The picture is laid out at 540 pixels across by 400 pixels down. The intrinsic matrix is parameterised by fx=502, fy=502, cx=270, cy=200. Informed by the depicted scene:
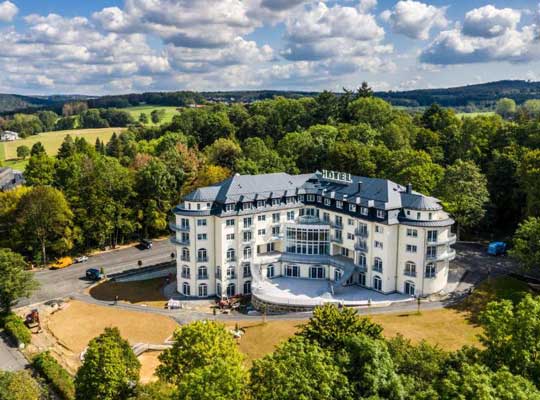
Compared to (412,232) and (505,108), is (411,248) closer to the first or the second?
(412,232)

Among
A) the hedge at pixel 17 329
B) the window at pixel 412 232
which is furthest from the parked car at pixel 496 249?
the hedge at pixel 17 329

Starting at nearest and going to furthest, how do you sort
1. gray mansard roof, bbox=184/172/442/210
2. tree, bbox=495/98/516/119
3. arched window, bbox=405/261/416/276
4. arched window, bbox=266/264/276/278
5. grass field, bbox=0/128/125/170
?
arched window, bbox=405/261/416/276 → gray mansard roof, bbox=184/172/442/210 → arched window, bbox=266/264/276/278 → grass field, bbox=0/128/125/170 → tree, bbox=495/98/516/119

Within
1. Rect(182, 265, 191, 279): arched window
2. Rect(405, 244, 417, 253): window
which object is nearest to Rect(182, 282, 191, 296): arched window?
Rect(182, 265, 191, 279): arched window

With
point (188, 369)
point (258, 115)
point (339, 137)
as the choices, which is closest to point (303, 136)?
point (339, 137)

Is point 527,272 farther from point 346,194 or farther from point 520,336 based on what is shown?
point 520,336

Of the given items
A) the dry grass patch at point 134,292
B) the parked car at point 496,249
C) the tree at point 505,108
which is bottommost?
the dry grass patch at point 134,292

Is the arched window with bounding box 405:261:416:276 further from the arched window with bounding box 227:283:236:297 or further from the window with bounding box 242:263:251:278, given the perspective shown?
the arched window with bounding box 227:283:236:297

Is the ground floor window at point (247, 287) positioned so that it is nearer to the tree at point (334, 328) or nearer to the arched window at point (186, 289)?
the arched window at point (186, 289)
